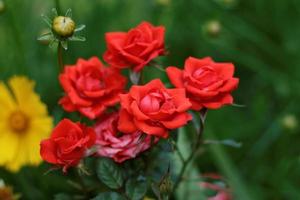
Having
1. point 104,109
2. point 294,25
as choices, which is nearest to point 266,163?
point 294,25

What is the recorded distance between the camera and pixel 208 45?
1.67m

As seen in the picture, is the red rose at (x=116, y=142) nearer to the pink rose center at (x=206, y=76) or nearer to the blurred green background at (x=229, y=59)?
the pink rose center at (x=206, y=76)

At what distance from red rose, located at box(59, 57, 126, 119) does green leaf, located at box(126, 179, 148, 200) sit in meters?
0.12

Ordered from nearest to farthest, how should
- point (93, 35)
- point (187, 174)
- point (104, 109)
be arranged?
1. point (104, 109)
2. point (187, 174)
3. point (93, 35)

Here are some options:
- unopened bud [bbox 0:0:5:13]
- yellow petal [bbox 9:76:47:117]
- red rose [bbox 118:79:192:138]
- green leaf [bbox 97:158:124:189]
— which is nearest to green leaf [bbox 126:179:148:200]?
green leaf [bbox 97:158:124:189]

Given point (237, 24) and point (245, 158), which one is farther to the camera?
point (237, 24)

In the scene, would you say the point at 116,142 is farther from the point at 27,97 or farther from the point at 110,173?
the point at 27,97

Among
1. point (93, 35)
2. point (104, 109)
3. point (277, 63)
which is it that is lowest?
point (277, 63)

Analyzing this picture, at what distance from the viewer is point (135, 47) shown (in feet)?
3.12

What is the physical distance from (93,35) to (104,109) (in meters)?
0.69

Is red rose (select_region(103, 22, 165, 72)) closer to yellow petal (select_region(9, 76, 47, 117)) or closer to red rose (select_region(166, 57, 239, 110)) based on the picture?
red rose (select_region(166, 57, 239, 110))

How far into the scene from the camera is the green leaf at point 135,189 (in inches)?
36.5

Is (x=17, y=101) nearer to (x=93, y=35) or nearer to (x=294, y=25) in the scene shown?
(x=93, y=35)

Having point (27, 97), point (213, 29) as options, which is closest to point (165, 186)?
point (27, 97)
